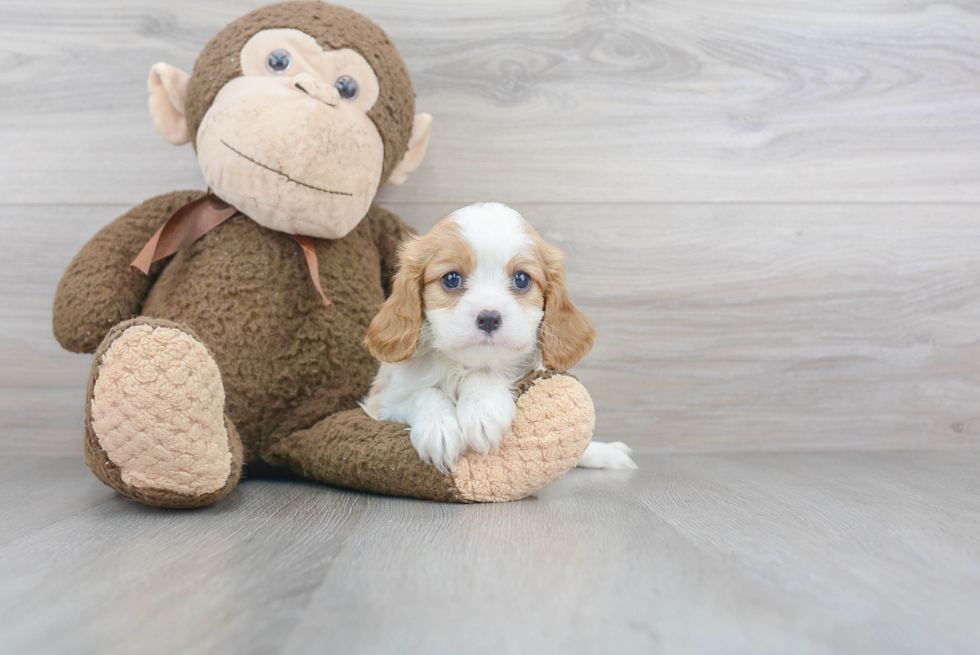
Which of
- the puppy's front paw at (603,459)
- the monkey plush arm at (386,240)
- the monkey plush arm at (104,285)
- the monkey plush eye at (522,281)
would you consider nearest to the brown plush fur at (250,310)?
the monkey plush arm at (104,285)

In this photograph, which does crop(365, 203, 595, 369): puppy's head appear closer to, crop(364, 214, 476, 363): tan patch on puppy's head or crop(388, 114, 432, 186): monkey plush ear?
crop(364, 214, 476, 363): tan patch on puppy's head

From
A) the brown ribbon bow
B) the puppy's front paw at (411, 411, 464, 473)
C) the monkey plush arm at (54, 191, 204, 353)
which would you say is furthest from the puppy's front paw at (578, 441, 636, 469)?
the monkey plush arm at (54, 191, 204, 353)

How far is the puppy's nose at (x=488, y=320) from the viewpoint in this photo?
0.89 metres

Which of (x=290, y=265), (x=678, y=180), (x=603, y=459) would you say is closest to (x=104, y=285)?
(x=290, y=265)

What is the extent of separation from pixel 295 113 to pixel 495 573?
0.71 meters

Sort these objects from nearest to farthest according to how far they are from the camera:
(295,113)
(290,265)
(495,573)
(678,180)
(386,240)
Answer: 1. (495,573)
2. (295,113)
3. (290,265)
4. (386,240)
5. (678,180)

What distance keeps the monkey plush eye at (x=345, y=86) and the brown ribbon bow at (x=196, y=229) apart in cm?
24

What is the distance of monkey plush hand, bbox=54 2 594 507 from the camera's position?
950 millimetres

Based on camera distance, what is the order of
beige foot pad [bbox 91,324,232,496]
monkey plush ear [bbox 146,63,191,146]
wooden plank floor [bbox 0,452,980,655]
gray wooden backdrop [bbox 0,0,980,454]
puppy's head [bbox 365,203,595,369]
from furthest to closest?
gray wooden backdrop [bbox 0,0,980,454]
monkey plush ear [bbox 146,63,191,146]
puppy's head [bbox 365,203,595,369]
beige foot pad [bbox 91,324,232,496]
wooden plank floor [bbox 0,452,980,655]

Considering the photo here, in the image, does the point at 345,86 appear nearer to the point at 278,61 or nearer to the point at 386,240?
the point at 278,61

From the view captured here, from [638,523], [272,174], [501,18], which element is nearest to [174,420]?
[272,174]

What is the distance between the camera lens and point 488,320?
0.89m

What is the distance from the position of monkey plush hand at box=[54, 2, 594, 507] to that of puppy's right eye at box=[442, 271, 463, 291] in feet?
0.57

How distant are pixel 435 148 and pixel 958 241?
45.7 inches
